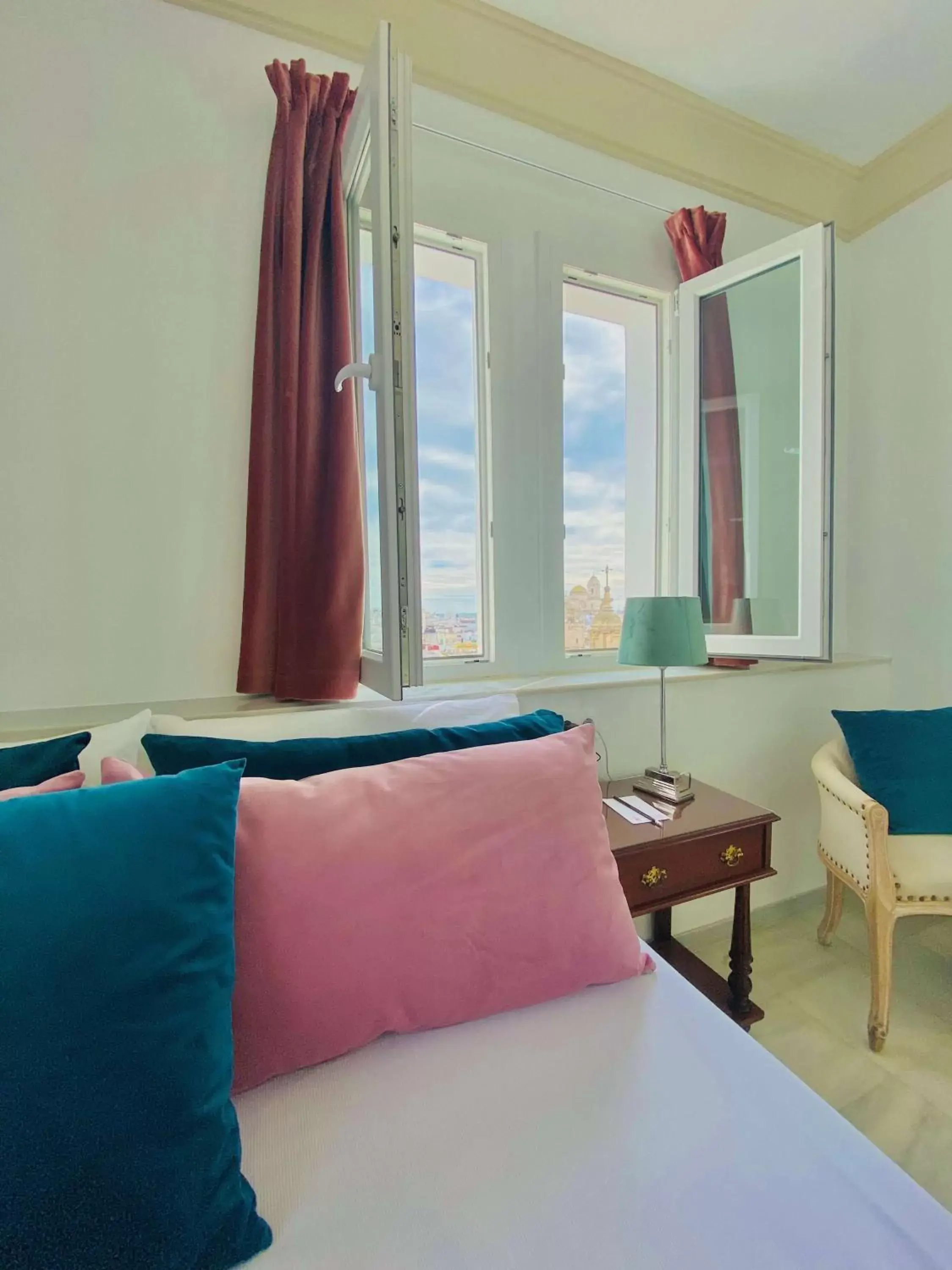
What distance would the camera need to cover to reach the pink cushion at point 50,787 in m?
0.76

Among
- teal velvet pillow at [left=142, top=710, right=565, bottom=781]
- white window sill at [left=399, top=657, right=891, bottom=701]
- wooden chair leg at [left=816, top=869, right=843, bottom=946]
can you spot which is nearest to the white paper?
white window sill at [left=399, top=657, right=891, bottom=701]

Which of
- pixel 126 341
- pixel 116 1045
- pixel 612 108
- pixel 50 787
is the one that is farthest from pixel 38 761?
pixel 612 108

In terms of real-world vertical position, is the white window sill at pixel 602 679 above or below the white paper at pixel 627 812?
above

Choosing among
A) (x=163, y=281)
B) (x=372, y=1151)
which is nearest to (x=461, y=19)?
(x=163, y=281)

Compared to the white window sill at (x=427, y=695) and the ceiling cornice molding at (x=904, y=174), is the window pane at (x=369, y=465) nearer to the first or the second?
the white window sill at (x=427, y=695)

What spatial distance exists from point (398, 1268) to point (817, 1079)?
52.3 inches

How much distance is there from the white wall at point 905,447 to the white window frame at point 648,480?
0.93 m

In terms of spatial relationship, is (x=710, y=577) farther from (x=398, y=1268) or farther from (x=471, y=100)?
(x=398, y=1268)

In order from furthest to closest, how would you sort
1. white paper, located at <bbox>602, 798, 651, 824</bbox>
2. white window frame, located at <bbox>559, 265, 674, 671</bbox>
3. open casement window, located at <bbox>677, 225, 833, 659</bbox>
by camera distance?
white window frame, located at <bbox>559, 265, 674, 671</bbox> < open casement window, located at <bbox>677, 225, 833, 659</bbox> < white paper, located at <bbox>602, 798, 651, 824</bbox>

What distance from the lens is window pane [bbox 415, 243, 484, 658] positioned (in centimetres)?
186

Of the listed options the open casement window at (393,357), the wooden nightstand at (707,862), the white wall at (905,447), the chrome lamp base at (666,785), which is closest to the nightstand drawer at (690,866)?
the wooden nightstand at (707,862)

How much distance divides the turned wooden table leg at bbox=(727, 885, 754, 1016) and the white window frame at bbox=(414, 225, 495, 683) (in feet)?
3.25

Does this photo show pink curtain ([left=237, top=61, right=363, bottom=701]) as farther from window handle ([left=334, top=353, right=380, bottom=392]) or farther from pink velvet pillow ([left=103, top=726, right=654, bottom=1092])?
pink velvet pillow ([left=103, top=726, right=654, bottom=1092])

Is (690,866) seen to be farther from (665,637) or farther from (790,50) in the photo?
(790,50)
